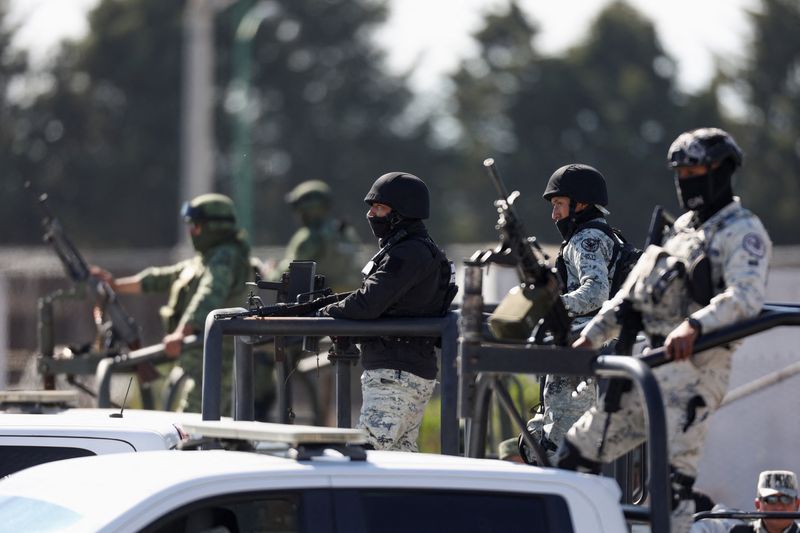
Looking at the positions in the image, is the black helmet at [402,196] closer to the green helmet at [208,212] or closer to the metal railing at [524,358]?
the metal railing at [524,358]

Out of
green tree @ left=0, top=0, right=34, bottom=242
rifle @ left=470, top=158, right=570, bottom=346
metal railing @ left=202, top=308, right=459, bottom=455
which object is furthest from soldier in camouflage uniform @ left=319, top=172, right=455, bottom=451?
green tree @ left=0, top=0, right=34, bottom=242

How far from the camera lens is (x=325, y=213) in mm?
13758

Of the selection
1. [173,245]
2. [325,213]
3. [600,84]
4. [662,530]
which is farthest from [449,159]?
[662,530]

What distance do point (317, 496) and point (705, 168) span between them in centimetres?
178

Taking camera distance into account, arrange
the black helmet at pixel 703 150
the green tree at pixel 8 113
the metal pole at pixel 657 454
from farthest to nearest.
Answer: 1. the green tree at pixel 8 113
2. the black helmet at pixel 703 150
3. the metal pole at pixel 657 454

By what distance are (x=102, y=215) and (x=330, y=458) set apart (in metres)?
45.5

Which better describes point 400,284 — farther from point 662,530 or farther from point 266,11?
point 266,11

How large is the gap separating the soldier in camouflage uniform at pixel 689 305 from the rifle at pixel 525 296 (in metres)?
0.13

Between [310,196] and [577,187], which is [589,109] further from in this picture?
[577,187]

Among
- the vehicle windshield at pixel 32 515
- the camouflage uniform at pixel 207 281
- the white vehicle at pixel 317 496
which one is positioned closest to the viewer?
the white vehicle at pixel 317 496

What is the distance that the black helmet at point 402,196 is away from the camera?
7.02m

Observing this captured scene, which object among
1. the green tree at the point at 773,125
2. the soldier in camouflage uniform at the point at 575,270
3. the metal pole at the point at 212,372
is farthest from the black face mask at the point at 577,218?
the green tree at the point at 773,125

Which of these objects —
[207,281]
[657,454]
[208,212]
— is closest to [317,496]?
[657,454]

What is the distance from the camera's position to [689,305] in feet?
17.5
